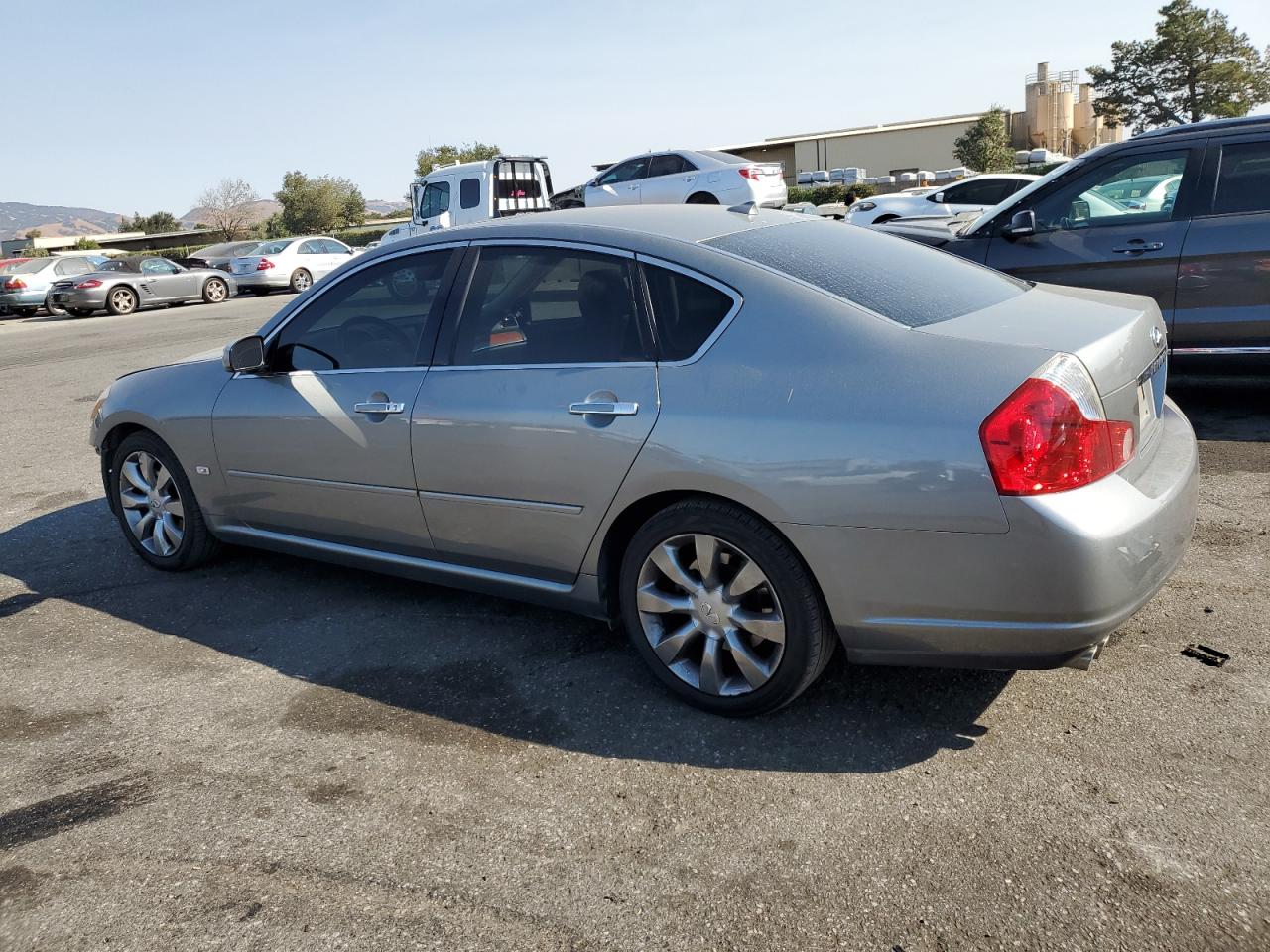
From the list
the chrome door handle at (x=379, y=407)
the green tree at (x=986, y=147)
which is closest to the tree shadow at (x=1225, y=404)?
the chrome door handle at (x=379, y=407)

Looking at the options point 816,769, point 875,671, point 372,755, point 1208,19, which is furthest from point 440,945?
point 1208,19

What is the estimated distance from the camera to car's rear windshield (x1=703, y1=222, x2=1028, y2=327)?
11.1ft

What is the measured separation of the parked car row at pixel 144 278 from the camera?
23.3 m

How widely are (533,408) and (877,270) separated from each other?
4.17 ft

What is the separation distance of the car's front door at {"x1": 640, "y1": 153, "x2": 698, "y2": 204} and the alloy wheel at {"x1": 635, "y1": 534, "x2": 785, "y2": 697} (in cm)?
1925

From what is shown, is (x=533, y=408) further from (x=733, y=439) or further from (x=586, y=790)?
(x=586, y=790)

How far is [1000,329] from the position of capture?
3.22 meters

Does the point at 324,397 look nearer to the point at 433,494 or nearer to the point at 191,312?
the point at 433,494

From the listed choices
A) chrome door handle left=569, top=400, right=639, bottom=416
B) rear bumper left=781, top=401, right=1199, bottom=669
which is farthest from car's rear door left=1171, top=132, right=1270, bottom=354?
chrome door handle left=569, top=400, right=639, bottom=416

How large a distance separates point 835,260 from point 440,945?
2444mm

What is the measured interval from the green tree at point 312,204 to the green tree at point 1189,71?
51332 mm

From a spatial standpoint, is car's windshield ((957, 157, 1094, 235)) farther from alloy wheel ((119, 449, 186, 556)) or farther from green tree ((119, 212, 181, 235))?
green tree ((119, 212, 181, 235))

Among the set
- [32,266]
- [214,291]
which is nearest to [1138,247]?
[214,291]

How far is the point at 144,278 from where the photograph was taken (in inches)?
950
